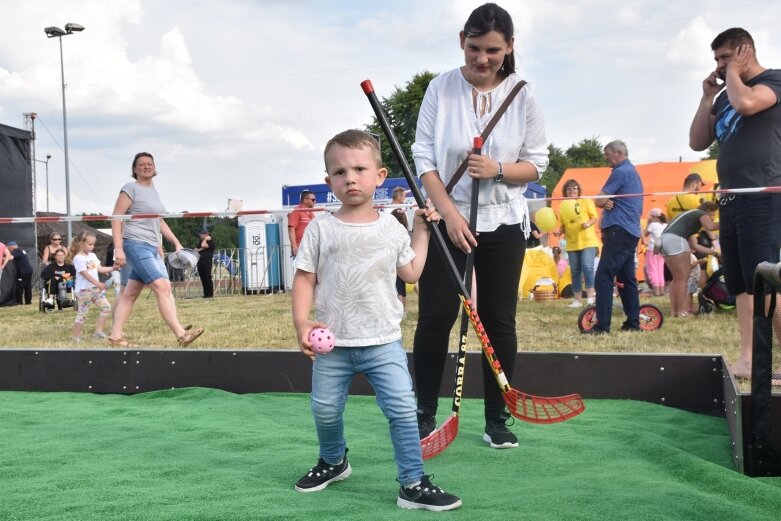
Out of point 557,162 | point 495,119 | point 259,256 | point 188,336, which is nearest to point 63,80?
point 259,256

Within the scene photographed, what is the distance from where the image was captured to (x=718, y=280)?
9.96 meters

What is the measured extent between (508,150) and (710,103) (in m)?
1.70

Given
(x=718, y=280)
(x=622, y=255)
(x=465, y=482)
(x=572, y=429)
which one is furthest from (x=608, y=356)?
(x=718, y=280)

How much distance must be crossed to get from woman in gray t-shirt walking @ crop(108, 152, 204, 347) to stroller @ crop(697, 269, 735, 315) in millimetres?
5983

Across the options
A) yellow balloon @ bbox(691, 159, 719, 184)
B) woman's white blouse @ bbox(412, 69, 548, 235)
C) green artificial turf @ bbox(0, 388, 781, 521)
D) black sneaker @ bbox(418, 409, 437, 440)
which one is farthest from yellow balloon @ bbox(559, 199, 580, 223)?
yellow balloon @ bbox(691, 159, 719, 184)

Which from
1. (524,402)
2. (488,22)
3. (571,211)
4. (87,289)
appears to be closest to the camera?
(488,22)

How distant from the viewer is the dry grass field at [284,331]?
7488 millimetres

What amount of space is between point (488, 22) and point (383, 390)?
1509 millimetres

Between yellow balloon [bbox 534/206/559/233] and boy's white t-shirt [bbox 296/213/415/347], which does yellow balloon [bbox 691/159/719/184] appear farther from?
boy's white t-shirt [bbox 296/213/415/347]

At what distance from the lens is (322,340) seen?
2770mm

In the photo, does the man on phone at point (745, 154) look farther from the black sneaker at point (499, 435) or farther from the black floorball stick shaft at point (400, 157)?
the black floorball stick shaft at point (400, 157)

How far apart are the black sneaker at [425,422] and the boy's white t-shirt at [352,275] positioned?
88 cm

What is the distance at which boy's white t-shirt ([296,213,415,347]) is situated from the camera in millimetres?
2914

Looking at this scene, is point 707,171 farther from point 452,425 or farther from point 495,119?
point 452,425
